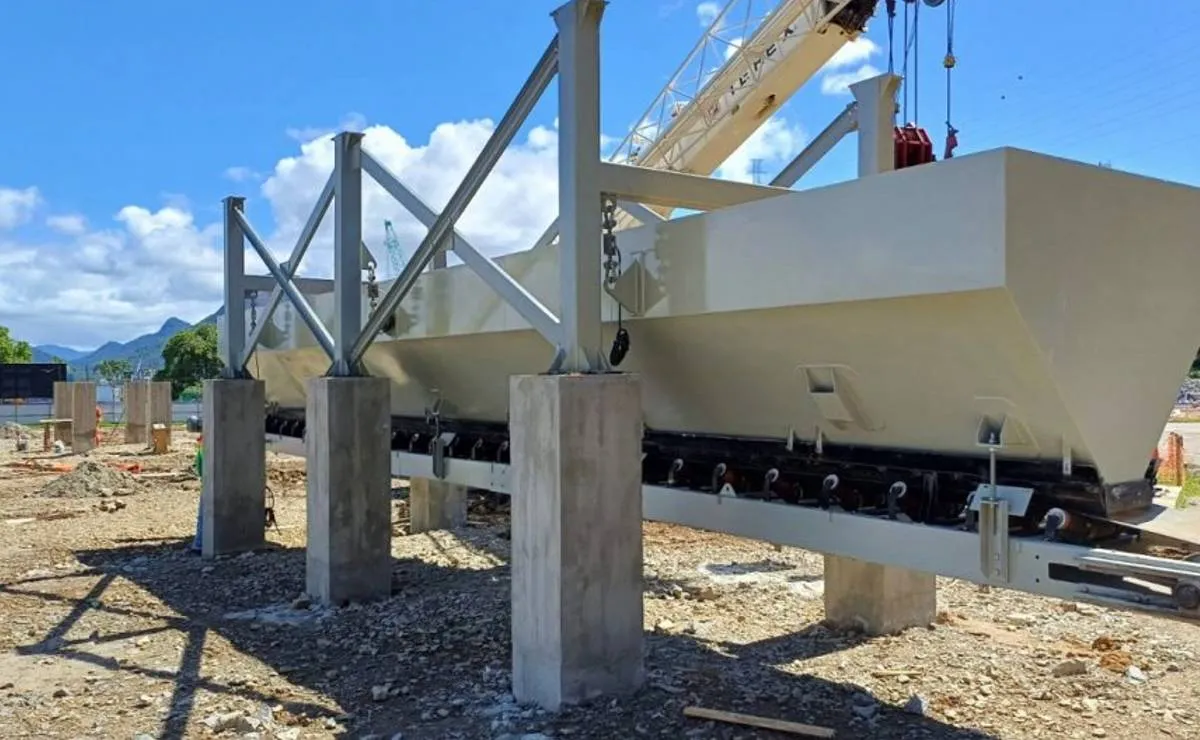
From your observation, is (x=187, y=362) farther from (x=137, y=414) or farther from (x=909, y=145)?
(x=909, y=145)

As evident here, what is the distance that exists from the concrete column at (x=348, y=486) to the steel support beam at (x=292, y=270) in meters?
1.75

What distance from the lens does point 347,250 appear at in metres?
8.10

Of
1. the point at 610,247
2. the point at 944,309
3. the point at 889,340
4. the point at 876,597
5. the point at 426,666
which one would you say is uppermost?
the point at 610,247

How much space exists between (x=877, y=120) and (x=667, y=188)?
1.30 meters

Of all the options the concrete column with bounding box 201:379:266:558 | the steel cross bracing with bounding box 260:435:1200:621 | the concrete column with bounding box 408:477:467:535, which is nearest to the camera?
the steel cross bracing with bounding box 260:435:1200:621

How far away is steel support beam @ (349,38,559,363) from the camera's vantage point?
559cm

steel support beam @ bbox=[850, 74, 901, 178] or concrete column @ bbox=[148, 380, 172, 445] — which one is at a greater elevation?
steel support beam @ bbox=[850, 74, 901, 178]

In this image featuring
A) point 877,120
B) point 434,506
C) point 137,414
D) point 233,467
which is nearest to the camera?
point 877,120

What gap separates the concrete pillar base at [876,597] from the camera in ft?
23.1

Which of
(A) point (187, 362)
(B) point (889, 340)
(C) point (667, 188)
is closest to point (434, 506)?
(C) point (667, 188)

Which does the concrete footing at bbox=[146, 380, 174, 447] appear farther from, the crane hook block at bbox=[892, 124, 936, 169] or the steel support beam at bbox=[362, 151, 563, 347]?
the crane hook block at bbox=[892, 124, 936, 169]

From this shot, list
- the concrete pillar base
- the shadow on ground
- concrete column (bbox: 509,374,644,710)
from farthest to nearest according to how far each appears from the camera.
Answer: the concrete pillar base < the shadow on ground < concrete column (bbox: 509,374,644,710)

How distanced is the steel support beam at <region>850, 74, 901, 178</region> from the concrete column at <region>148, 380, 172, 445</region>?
27.6 meters

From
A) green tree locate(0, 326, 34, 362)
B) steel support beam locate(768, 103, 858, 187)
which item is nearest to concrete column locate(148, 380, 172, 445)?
steel support beam locate(768, 103, 858, 187)
